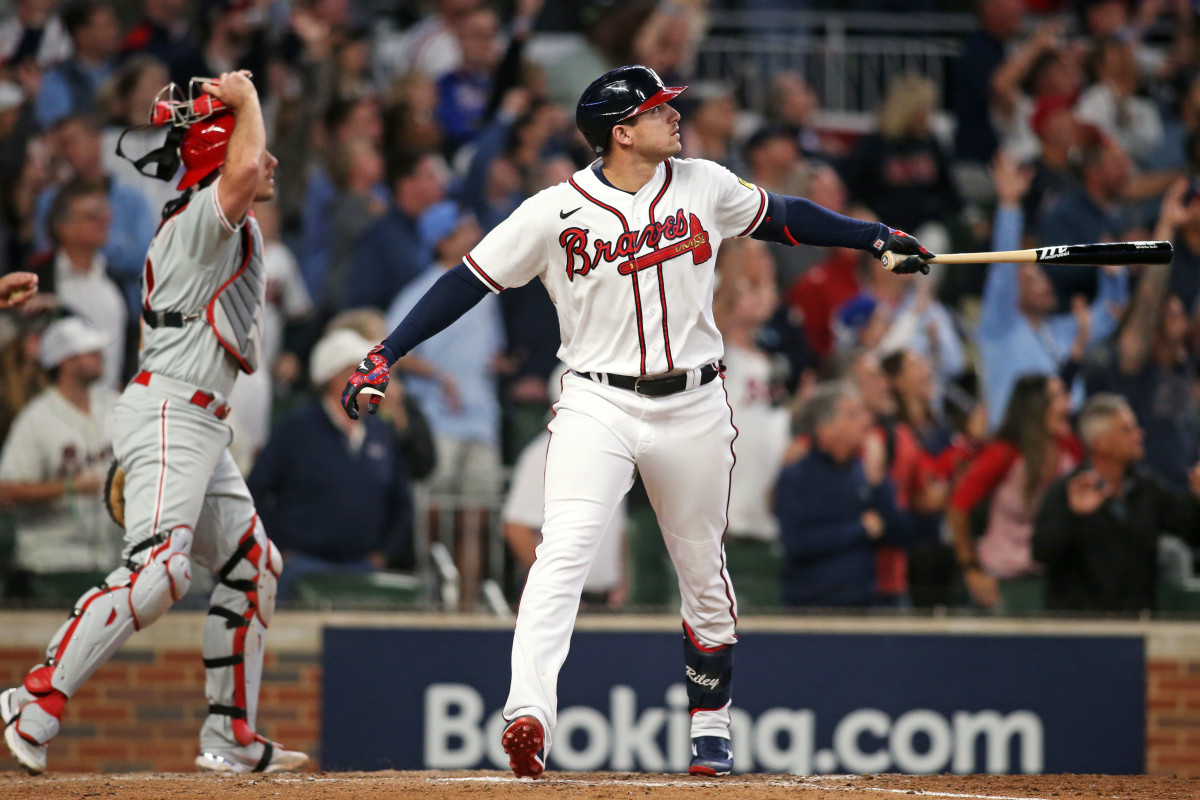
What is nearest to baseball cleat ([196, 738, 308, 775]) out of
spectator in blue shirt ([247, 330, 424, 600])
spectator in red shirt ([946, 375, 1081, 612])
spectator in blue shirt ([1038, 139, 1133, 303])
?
spectator in blue shirt ([247, 330, 424, 600])

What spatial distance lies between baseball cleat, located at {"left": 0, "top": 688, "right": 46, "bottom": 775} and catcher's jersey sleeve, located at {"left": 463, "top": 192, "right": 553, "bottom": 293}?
1.91 m

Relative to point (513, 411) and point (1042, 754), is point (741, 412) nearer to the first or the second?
point (513, 411)

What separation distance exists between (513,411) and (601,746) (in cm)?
195

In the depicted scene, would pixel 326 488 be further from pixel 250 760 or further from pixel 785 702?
pixel 785 702

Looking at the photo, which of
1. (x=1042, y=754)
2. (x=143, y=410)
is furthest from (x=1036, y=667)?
(x=143, y=410)

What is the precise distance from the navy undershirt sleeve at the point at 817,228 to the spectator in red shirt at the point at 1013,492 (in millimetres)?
2888

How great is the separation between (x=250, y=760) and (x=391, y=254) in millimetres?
3929

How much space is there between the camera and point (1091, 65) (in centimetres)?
1049

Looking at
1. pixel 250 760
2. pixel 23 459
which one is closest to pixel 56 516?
pixel 23 459

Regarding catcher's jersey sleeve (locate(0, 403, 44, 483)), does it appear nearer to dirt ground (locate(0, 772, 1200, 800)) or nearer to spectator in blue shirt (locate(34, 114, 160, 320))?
spectator in blue shirt (locate(34, 114, 160, 320))

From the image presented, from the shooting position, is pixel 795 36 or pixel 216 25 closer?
pixel 216 25

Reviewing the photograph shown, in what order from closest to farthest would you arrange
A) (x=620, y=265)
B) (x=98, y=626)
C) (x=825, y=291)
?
(x=620, y=265), (x=98, y=626), (x=825, y=291)

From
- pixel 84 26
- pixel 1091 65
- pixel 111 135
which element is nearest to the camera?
pixel 111 135

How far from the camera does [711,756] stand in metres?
4.66
